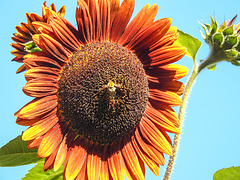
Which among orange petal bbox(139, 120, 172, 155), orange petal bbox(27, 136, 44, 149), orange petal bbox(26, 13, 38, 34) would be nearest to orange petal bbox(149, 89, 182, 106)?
orange petal bbox(139, 120, 172, 155)

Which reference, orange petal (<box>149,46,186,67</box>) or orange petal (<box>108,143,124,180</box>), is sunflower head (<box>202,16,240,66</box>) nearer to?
orange petal (<box>149,46,186,67</box>)

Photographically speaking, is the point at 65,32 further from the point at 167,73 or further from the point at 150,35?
the point at 167,73

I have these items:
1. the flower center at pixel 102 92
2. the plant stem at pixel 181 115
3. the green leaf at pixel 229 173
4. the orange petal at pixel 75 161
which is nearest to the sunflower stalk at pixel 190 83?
the plant stem at pixel 181 115

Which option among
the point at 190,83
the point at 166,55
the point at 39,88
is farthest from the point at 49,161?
the point at 190,83

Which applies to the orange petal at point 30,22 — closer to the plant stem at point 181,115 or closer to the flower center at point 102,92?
the flower center at point 102,92

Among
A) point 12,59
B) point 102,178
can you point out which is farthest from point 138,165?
point 12,59

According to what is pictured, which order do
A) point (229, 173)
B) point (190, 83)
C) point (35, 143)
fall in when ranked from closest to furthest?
point (35, 143) < point (229, 173) < point (190, 83)
